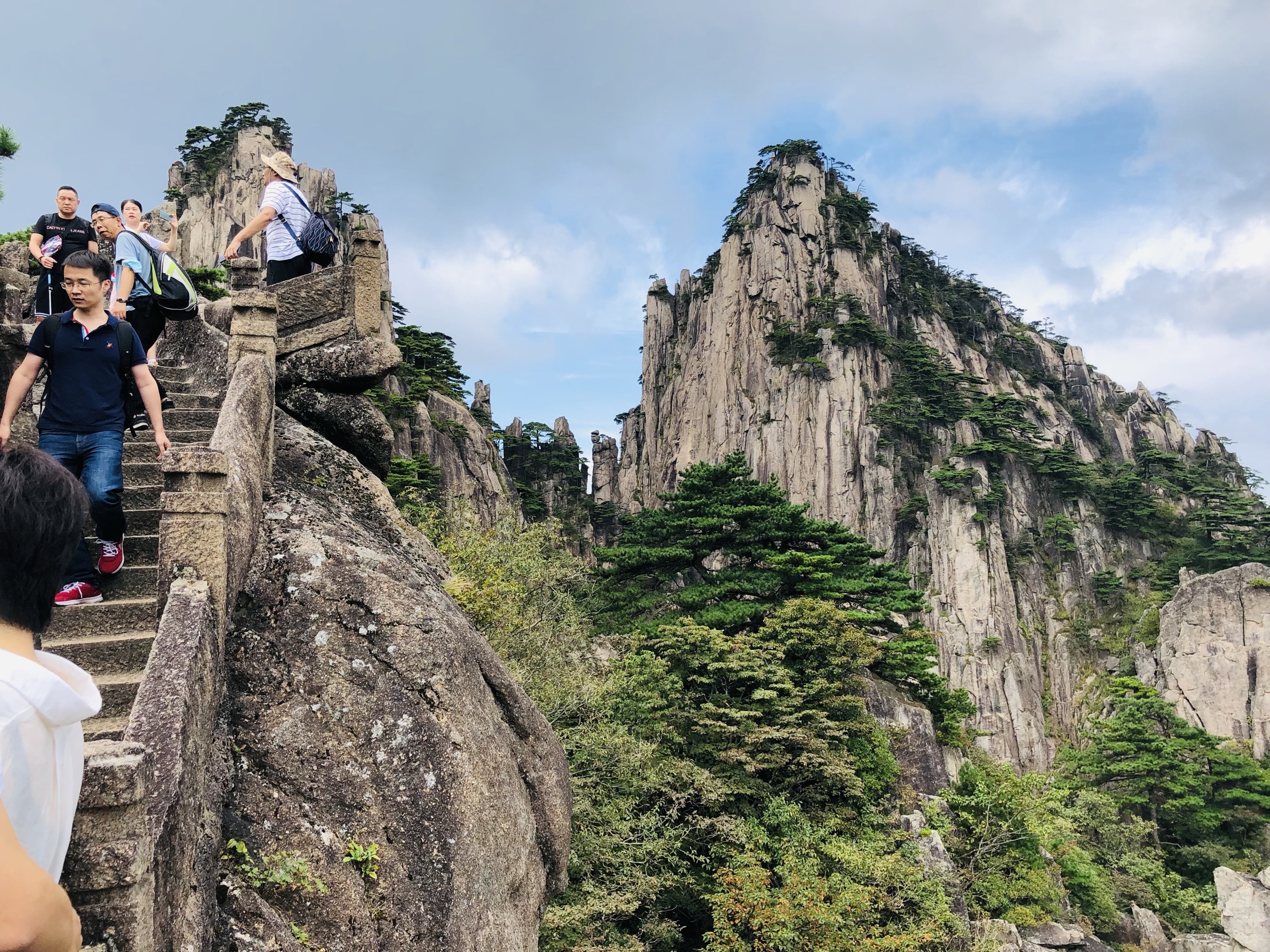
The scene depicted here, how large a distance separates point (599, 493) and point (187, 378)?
44.7 meters

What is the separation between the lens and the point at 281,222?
7.28 m

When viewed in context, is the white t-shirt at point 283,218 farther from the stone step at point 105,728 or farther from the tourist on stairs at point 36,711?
the tourist on stairs at point 36,711

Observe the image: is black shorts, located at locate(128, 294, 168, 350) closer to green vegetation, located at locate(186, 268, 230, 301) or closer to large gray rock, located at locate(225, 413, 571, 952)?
large gray rock, located at locate(225, 413, 571, 952)

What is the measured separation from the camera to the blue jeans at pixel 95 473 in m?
4.18

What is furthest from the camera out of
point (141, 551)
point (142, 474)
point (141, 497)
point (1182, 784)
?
point (1182, 784)

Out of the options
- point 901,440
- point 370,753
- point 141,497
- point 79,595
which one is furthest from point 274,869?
point 901,440

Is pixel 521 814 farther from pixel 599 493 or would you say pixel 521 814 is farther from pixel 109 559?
pixel 599 493

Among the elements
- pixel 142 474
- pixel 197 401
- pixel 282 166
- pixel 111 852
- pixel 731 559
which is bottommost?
pixel 111 852

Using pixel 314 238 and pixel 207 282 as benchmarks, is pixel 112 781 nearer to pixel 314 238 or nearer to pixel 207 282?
pixel 314 238

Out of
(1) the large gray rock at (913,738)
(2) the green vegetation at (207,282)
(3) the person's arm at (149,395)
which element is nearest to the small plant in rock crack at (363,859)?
(3) the person's arm at (149,395)

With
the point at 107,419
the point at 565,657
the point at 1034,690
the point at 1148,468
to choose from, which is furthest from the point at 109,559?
the point at 1148,468

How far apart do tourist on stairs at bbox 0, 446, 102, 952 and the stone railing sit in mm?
1150

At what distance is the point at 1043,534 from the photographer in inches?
1822

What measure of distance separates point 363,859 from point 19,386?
3.06m
